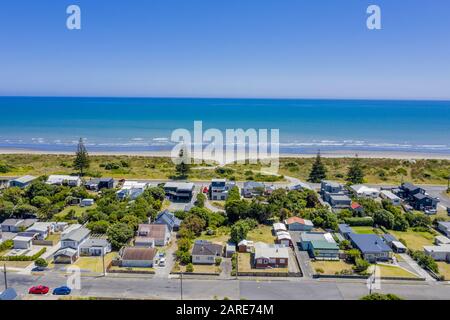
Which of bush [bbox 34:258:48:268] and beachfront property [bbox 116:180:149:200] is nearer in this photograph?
bush [bbox 34:258:48:268]

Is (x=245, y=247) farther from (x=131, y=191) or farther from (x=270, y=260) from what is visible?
(x=131, y=191)

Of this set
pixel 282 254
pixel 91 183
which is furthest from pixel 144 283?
pixel 91 183

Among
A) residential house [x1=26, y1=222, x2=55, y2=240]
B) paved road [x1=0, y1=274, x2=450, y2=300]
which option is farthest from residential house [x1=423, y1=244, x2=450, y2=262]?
residential house [x1=26, y1=222, x2=55, y2=240]

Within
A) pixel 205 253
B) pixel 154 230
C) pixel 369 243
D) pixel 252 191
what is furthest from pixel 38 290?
pixel 252 191

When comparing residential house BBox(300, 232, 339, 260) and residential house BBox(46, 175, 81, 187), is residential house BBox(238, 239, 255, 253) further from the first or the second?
residential house BBox(46, 175, 81, 187)

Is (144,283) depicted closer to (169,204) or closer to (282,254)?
(282,254)
